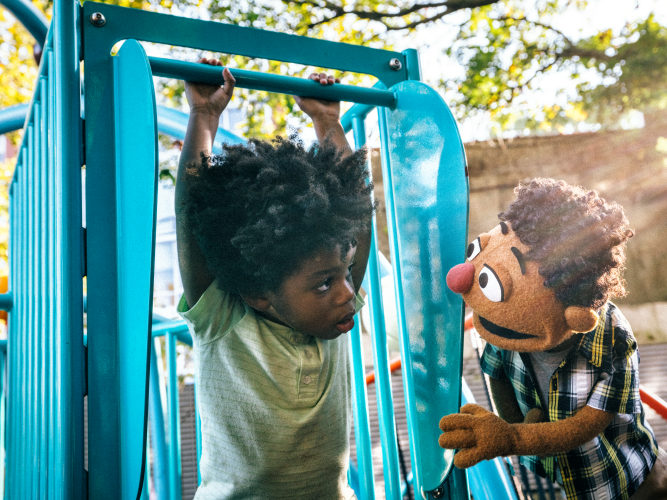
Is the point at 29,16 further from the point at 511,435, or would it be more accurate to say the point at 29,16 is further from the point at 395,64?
the point at 511,435

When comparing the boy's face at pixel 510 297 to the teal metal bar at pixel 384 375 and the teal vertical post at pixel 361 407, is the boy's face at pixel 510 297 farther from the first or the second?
the teal vertical post at pixel 361 407

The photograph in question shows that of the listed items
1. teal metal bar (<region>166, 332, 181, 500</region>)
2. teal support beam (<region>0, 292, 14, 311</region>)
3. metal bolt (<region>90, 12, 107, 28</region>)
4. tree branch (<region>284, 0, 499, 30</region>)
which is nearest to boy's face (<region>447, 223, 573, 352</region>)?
metal bolt (<region>90, 12, 107, 28</region>)

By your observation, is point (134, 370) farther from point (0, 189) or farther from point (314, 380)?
point (0, 189)

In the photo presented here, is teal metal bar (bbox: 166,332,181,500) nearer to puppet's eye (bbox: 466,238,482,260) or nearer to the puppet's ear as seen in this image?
puppet's eye (bbox: 466,238,482,260)

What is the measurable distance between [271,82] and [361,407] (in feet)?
2.40

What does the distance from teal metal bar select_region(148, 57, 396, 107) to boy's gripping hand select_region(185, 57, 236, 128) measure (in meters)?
0.01

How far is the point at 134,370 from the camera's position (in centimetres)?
77

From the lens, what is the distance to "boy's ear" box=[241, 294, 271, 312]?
93cm

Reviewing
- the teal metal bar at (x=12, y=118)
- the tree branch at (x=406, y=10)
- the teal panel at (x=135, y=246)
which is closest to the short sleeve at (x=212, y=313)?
the teal panel at (x=135, y=246)

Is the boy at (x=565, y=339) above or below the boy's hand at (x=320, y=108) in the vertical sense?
below

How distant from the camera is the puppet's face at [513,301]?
2.96 feet

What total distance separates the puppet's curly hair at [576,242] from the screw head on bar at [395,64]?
43 centimetres

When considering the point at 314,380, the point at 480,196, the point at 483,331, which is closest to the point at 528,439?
the point at 483,331

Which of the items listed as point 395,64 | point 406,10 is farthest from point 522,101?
point 395,64
